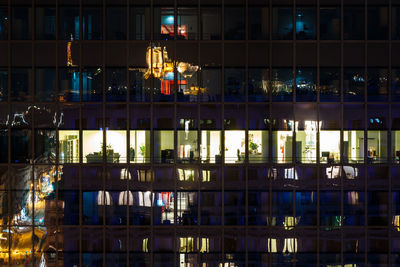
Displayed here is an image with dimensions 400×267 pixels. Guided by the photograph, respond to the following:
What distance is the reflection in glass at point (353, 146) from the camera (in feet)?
66.7

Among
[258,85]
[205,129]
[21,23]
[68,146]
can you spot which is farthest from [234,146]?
[21,23]

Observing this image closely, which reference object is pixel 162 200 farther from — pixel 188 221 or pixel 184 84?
pixel 184 84

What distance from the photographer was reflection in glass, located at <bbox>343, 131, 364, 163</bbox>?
800 inches

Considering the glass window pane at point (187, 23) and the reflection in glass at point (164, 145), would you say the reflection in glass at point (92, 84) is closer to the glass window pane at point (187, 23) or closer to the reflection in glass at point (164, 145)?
the reflection in glass at point (164, 145)

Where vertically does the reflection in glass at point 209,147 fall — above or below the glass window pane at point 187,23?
below

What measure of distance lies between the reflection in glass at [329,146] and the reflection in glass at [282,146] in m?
1.36

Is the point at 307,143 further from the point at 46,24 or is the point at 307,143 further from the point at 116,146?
the point at 46,24

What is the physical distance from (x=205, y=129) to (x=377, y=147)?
7.72m

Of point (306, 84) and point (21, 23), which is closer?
point (306, 84)

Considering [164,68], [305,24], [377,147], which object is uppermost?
[305,24]

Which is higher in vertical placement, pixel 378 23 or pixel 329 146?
pixel 378 23

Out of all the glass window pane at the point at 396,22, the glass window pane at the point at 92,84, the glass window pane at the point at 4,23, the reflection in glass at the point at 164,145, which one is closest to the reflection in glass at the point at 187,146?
the reflection in glass at the point at 164,145

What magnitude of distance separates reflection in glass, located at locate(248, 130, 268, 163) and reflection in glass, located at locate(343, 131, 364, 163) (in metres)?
3.54

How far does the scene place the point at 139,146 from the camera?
20.4 m
